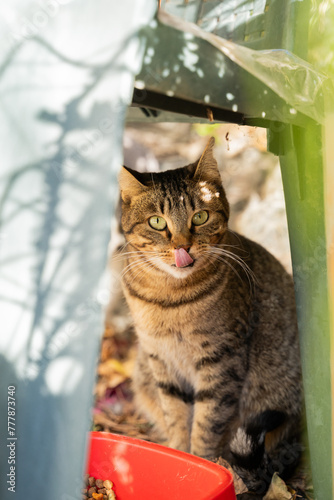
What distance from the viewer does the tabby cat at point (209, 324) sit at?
1914 millimetres

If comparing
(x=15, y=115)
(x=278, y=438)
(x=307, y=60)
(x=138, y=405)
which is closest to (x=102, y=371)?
(x=138, y=405)

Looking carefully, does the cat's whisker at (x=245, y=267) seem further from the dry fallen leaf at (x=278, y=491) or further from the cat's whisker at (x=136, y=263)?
the dry fallen leaf at (x=278, y=491)

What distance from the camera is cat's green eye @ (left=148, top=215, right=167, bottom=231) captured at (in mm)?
1916

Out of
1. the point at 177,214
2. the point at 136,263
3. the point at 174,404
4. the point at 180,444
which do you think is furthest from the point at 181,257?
the point at 180,444

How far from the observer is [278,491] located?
188 cm

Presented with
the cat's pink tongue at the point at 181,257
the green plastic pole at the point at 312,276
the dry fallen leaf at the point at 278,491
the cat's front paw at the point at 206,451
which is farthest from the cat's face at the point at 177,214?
the dry fallen leaf at the point at 278,491

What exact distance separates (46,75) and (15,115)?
0.34 ft

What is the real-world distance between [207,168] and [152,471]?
1.18 metres

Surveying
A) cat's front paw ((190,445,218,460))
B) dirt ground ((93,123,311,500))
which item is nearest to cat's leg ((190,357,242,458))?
cat's front paw ((190,445,218,460))

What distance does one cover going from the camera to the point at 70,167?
3.19ft

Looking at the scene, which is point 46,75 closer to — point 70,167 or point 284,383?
point 70,167

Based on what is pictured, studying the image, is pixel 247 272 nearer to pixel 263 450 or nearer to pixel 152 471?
pixel 263 450

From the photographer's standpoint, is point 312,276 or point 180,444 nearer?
point 312,276

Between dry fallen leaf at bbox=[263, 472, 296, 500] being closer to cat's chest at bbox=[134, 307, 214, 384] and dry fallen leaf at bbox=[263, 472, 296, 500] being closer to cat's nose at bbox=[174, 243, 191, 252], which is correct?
cat's chest at bbox=[134, 307, 214, 384]
